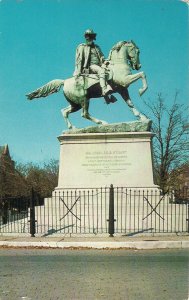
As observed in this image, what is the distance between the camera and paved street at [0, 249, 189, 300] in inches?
276

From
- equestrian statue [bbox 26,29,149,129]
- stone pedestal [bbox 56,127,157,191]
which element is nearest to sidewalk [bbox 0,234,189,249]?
stone pedestal [bbox 56,127,157,191]

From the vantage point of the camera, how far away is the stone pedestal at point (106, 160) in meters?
18.3

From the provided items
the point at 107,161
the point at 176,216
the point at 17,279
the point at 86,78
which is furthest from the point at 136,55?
A: the point at 17,279

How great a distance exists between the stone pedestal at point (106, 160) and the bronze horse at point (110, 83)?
948mm

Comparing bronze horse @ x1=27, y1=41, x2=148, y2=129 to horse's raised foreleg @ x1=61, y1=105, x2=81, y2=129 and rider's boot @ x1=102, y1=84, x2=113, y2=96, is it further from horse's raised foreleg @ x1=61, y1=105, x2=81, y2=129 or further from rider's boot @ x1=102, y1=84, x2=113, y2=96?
rider's boot @ x1=102, y1=84, x2=113, y2=96

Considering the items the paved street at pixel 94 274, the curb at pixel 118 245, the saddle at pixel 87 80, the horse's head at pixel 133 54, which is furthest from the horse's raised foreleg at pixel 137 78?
the paved street at pixel 94 274

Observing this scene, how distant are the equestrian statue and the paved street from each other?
325 inches

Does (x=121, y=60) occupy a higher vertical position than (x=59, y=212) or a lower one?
higher

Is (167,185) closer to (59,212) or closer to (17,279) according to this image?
(59,212)

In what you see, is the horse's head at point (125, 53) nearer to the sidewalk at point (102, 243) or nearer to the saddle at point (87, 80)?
the saddle at point (87, 80)

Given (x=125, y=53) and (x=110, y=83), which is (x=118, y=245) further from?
(x=125, y=53)

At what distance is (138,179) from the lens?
18.3 metres

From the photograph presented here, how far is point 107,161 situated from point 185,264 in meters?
9.01

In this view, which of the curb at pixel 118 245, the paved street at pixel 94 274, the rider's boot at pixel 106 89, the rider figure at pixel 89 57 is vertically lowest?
the curb at pixel 118 245
